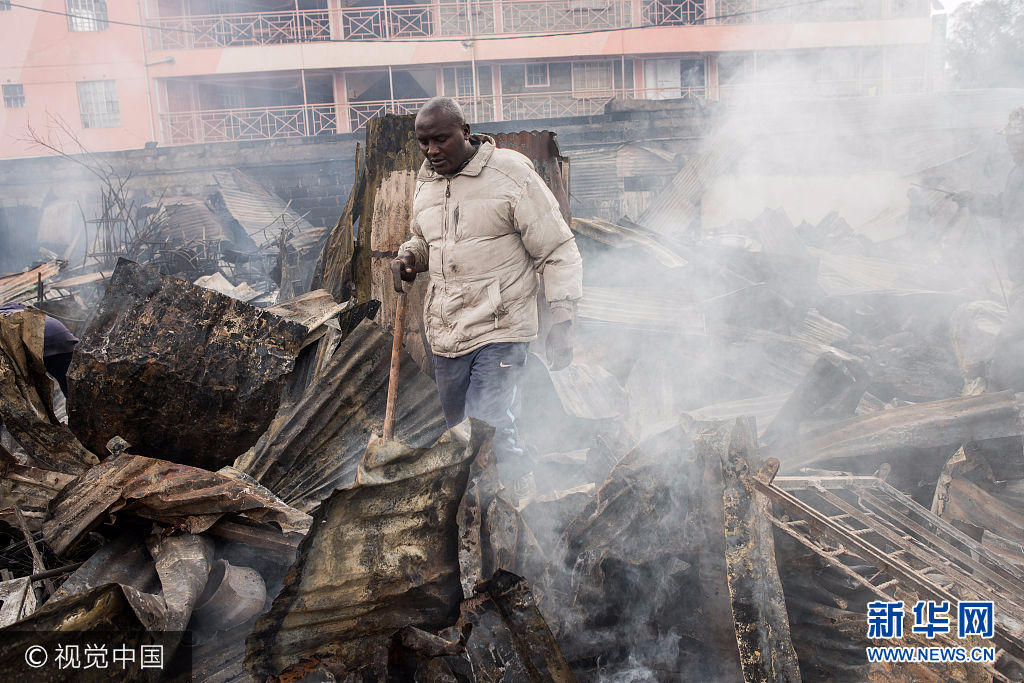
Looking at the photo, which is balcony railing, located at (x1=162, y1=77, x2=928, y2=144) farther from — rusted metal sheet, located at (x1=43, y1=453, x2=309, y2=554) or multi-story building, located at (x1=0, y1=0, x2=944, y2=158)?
rusted metal sheet, located at (x1=43, y1=453, x2=309, y2=554)

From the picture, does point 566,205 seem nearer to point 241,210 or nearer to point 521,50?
point 241,210

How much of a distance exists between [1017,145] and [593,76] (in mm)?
19076

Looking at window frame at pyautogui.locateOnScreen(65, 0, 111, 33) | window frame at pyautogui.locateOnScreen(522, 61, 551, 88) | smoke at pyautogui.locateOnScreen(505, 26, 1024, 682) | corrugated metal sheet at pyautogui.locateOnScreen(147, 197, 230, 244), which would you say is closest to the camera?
smoke at pyautogui.locateOnScreen(505, 26, 1024, 682)

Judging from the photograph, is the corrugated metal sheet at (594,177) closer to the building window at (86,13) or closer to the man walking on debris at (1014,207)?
the man walking on debris at (1014,207)

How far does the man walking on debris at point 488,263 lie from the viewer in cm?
289

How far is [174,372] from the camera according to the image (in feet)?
9.58

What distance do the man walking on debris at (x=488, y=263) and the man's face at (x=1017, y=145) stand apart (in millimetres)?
4321

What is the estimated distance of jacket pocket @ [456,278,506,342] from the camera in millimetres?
A: 2951

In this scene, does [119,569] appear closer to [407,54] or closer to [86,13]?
[407,54]

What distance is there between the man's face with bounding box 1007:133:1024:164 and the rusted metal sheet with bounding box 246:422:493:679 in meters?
Answer: 5.28

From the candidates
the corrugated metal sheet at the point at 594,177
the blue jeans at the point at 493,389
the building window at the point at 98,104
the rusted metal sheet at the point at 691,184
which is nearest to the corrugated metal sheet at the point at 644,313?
the blue jeans at the point at 493,389

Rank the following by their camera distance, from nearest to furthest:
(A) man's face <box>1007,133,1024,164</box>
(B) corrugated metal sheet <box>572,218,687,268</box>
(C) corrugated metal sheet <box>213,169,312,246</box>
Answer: (A) man's face <box>1007,133,1024,164</box> < (B) corrugated metal sheet <box>572,218,687,268</box> < (C) corrugated metal sheet <box>213,169,312,246</box>

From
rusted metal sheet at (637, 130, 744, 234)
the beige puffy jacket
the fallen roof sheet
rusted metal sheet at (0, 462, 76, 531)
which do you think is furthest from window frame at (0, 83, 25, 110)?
the fallen roof sheet

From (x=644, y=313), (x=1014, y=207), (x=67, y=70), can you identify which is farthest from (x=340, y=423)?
(x=67, y=70)
